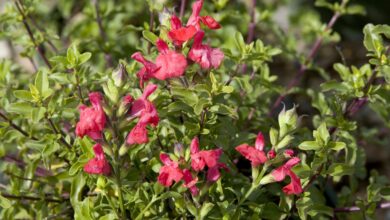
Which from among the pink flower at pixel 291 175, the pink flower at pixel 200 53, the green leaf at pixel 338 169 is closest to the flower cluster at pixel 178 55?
the pink flower at pixel 200 53

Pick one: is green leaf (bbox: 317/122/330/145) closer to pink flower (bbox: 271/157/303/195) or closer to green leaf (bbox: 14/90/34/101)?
pink flower (bbox: 271/157/303/195)

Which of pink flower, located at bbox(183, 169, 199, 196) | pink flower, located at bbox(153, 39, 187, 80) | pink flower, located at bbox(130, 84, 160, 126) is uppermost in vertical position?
pink flower, located at bbox(153, 39, 187, 80)

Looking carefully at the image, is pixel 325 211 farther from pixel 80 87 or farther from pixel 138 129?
pixel 80 87

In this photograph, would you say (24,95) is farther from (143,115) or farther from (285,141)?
(285,141)

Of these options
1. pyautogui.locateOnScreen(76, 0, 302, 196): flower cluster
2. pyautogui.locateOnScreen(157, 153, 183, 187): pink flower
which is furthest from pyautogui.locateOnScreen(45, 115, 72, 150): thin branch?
pyautogui.locateOnScreen(157, 153, 183, 187): pink flower

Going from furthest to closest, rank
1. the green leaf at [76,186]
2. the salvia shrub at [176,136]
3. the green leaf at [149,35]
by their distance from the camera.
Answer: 1. the green leaf at [76,186]
2. the green leaf at [149,35]
3. the salvia shrub at [176,136]

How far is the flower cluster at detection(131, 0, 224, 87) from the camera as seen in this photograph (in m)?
1.09

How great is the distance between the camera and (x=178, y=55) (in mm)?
1101

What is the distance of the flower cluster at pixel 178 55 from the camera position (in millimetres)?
1093

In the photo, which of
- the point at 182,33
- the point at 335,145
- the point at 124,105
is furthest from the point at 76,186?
the point at 335,145

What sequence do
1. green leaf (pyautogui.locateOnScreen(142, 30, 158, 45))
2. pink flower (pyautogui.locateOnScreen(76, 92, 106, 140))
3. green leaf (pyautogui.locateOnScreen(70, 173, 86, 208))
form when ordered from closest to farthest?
pink flower (pyautogui.locateOnScreen(76, 92, 106, 140)) → green leaf (pyautogui.locateOnScreen(142, 30, 158, 45)) → green leaf (pyautogui.locateOnScreen(70, 173, 86, 208))

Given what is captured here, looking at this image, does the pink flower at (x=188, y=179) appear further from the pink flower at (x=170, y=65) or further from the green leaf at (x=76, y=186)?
the green leaf at (x=76, y=186)

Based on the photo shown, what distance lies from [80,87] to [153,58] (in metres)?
0.22

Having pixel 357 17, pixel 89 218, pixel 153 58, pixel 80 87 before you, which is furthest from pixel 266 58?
pixel 357 17
